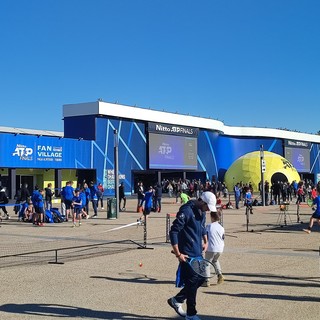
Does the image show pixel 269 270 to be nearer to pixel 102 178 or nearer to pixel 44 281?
pixel 44 281

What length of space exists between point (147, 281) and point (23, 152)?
1387 inches

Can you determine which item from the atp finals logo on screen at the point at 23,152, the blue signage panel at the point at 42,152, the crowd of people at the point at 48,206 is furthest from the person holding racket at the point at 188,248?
the atp finals logo on screen at the point at 23,152

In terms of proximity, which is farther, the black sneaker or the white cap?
the white cap

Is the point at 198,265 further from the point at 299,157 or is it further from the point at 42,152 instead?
the point at 299,157

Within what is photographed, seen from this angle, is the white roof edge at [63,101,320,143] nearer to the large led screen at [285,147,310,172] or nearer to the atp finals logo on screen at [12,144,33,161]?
the large led screen at [285,147,310,172]

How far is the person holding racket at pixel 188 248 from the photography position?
608cm

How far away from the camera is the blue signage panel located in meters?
40.8

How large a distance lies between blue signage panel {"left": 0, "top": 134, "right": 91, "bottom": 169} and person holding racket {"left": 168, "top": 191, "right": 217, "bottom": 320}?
36.3 meters

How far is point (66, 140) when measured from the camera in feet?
152

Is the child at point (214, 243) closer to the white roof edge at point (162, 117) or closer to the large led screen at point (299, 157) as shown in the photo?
the white roof edge at point (162, 117)

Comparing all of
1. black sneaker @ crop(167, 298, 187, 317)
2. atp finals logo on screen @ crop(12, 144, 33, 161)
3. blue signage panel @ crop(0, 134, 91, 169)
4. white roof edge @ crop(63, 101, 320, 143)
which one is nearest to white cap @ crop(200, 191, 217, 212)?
black sneaker @ crop(167, 298, 187, 317)

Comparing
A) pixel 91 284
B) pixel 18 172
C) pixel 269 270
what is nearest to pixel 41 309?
pixel 91 284

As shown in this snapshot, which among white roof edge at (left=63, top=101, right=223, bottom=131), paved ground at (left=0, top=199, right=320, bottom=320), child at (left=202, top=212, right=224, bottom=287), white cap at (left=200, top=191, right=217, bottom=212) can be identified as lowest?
paved ground at (left=0, top=199, right=320, bottom=320)

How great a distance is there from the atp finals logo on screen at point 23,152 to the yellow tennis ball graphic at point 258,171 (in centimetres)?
2472
